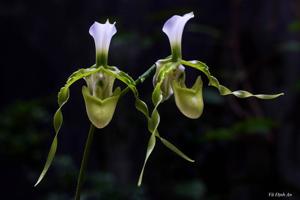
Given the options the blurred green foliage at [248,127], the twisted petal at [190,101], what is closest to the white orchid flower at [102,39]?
the twisted petal at [190,101]

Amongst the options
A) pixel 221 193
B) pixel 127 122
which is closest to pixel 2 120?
pixel 127 122

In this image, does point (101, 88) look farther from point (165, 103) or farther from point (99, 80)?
point (165, 103)

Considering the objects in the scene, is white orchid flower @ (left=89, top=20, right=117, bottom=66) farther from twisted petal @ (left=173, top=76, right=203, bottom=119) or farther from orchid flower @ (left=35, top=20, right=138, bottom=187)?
twisted petal @ (left=173, top=76, right=203, bottom=119)

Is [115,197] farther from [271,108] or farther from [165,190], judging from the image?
[271,108]

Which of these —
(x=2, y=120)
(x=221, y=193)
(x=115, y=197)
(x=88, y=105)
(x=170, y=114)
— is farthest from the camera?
(x=221, y=193)

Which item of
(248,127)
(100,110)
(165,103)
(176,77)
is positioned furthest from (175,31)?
(165,103)

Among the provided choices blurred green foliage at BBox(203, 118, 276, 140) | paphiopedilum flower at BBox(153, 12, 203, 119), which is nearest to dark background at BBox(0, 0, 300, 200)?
blurred green foliage at BBox(203, 118, 276, 140)

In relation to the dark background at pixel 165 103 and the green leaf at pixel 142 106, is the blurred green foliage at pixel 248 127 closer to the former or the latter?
the dark background at pixel 165 103
